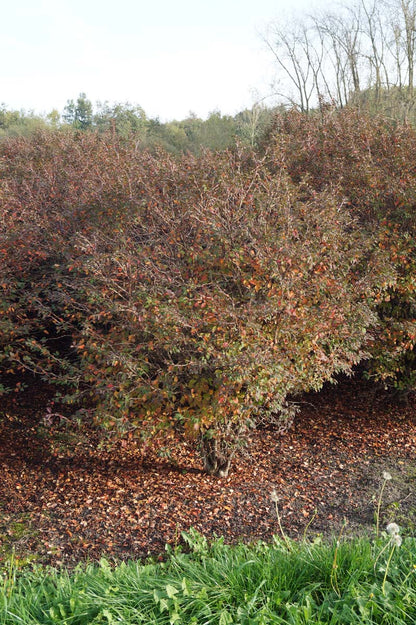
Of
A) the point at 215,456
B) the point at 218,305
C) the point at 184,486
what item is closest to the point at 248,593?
the point at 218,305

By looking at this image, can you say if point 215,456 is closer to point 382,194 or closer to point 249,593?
point 249,593

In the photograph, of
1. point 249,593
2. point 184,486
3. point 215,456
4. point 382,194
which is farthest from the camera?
point 382,194

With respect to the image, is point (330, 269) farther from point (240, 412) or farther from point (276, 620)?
point (276, 620)

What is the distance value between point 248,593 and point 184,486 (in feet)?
6.71

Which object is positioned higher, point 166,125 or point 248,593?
point 166,125

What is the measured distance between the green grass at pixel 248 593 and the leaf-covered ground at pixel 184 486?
2.95 feet

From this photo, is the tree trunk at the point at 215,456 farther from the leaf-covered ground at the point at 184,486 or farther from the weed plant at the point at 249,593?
the weed plant at the point at 249,593

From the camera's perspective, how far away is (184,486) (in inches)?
185

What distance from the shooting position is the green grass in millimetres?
2500

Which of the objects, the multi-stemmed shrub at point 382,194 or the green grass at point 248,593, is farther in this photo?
the multi-stemmed shrub at point 382,194

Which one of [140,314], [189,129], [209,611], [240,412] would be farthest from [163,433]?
[189,129]

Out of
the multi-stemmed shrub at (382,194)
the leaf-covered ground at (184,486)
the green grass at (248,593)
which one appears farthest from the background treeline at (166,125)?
the green grass at (248,593)

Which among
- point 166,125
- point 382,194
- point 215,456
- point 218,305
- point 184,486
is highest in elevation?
point 166,125

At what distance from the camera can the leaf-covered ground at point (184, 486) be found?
4.02 metres
